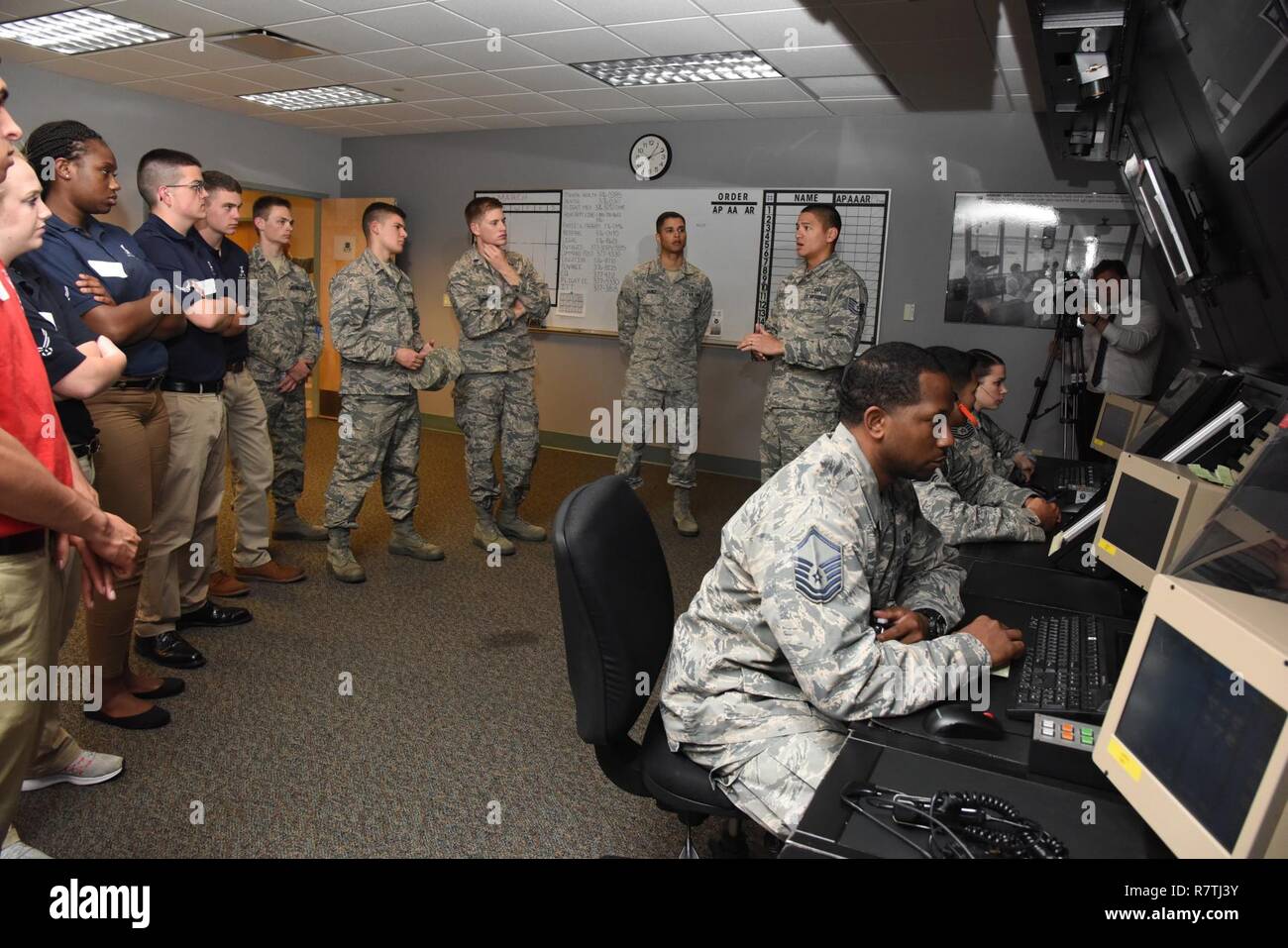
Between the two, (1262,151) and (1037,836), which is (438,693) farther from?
(1262,151)

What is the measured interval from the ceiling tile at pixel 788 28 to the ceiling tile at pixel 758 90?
61 centimetres

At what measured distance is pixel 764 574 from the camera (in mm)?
1203

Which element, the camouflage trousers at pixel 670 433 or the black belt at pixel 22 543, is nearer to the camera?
the black belt at pixel 22 543

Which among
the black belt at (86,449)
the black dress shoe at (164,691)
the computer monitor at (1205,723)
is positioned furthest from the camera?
the black dress shoe at (164,691)

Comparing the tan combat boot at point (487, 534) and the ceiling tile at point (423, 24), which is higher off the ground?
the ceiling tile at point (423, 24)

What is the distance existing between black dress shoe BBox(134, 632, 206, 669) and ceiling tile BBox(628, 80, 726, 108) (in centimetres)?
377

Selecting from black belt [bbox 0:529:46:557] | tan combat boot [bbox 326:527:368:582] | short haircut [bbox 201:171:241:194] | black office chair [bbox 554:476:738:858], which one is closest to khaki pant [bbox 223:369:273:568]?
tan combat boot [bbox 326:527:368:582]

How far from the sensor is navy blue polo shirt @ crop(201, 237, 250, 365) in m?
2.95

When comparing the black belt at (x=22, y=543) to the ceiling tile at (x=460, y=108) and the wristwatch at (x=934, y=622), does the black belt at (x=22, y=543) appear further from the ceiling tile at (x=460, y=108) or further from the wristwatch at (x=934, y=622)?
the ceiling tile at (x=460, y=108)

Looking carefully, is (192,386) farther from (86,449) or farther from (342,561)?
(342,561)

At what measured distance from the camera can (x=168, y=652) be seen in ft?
8.44

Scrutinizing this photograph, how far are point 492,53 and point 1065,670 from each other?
4.16m

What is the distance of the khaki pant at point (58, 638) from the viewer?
1417 mm

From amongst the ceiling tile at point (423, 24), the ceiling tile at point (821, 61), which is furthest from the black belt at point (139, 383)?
the ceiling tile at point (821, 61)
